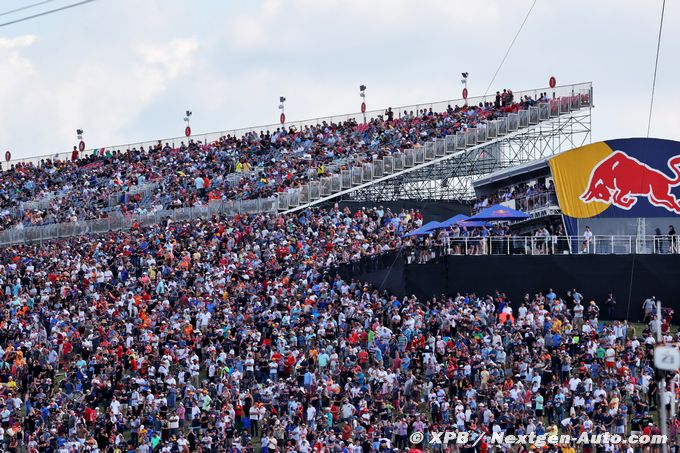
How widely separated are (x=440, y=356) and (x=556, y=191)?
40.1 feet

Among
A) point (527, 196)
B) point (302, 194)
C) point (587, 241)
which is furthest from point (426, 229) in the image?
point (302, 194)

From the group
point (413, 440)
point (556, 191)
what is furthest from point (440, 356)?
point (556, 191)

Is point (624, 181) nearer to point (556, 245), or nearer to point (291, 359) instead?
point (556, 245)

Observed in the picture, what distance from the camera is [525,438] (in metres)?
32.9

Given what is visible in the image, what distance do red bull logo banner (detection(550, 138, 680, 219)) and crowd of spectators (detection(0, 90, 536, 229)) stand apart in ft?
49.4

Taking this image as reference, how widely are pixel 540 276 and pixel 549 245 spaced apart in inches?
65.7

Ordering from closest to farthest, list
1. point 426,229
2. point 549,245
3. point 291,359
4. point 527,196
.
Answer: point 291,359
point 549,245
point 426,229
point 527,196

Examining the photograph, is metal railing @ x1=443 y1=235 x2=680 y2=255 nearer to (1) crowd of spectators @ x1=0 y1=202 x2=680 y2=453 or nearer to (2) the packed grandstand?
(2) the packed grandstand

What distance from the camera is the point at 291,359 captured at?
39.8 m

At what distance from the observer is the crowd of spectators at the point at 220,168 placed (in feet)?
203

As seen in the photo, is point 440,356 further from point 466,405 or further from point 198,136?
point 198,136

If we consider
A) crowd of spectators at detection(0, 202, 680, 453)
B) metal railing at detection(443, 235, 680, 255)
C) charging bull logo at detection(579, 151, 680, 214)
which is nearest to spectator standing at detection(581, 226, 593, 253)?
metal railing at detection(443, 235, 680, 255)

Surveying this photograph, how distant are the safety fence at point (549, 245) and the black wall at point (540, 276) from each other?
533 mm

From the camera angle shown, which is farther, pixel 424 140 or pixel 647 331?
pixel 424 140
